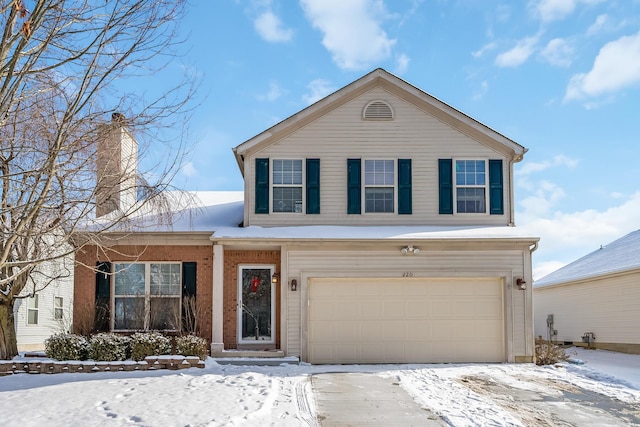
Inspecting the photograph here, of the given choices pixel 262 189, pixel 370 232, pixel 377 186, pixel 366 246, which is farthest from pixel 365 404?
pixel 262 189

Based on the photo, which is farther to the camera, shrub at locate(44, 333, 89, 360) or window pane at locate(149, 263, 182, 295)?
window pane at locate(149, 263, 182, 295)

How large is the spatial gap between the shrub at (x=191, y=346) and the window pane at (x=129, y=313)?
1790 mm

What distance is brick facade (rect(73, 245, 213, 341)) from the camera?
1541cm

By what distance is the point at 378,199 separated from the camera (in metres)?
16.1

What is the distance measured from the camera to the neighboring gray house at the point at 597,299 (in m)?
19.0

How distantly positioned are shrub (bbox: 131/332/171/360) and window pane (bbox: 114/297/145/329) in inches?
57.5

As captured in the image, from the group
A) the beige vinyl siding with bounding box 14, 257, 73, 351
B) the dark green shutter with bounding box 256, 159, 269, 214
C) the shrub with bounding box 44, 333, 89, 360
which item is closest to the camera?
the shrub with bounding box 44, 333, 89, 360

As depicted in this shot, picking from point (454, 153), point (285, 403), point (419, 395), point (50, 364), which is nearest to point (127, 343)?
point (50, 364)

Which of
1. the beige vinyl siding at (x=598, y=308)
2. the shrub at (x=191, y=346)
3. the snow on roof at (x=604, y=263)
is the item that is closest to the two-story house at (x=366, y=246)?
the shrub at (x=191, y=346)

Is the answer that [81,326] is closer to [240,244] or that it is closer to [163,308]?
[163,308]

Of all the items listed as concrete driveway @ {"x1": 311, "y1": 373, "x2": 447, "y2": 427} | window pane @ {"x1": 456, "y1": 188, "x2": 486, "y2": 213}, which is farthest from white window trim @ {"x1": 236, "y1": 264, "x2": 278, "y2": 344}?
window pane @ {"x1": 456, "y1": 188, "x2": 486, "y2": 213}

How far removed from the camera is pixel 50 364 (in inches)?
522

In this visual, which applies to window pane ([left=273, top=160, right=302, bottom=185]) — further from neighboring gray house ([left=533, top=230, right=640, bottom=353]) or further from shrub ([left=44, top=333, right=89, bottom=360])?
neighboring gray house ([left=533, top=230, right=640, bottom=353])

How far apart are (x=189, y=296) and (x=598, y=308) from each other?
13049 millimetres
